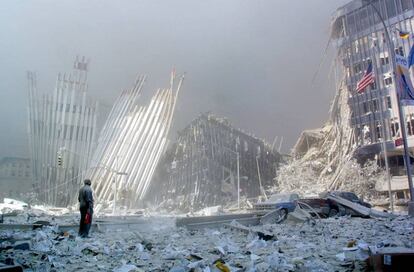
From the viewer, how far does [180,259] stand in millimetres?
6672

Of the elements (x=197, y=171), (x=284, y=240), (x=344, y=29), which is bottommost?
(x=284, y=240)

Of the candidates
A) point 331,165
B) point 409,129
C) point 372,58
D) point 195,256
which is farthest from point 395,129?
point 195,256

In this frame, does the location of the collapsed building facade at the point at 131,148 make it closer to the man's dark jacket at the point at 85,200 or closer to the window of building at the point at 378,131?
the window of building at the point at 378,131

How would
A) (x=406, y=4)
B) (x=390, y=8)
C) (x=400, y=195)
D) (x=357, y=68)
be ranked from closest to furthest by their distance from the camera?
(x=400, y=195) < (x=406, y=4) < (x=390, y=8) < (x=357, y=68)

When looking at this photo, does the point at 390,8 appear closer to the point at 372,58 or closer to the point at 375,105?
the point at 372,58

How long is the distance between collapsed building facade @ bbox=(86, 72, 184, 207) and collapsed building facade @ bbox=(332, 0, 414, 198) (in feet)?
66.1

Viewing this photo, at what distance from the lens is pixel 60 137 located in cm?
3784

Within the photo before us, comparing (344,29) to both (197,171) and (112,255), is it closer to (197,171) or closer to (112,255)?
(197,171)

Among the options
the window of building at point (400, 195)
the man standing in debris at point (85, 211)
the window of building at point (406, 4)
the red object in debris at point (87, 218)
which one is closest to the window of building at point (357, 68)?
the window of building at point (406, 4)

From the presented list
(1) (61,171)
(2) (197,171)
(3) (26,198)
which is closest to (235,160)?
(2) (197,171)

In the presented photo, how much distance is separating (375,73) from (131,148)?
27639 millimetres

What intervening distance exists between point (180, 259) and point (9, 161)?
145 feet

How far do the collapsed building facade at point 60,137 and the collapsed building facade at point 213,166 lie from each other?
31.8ft

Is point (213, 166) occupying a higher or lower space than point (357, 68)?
lower
